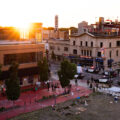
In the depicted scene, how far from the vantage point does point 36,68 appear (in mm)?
37031

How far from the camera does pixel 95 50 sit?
55750mm

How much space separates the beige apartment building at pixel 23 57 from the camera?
109 feet

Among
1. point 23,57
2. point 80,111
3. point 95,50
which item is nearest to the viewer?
point 80,111

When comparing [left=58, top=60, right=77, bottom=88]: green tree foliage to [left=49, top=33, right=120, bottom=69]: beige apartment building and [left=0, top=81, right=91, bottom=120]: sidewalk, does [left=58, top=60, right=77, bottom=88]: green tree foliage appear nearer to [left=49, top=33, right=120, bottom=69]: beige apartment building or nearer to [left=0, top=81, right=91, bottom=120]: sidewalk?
[left=0, top=81, right=91, bottom=120]: sidewalk

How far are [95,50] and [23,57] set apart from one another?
2561 centimetres

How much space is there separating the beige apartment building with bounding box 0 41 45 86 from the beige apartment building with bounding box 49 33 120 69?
20472 millimetres

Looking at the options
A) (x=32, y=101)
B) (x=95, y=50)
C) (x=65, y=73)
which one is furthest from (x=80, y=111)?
(x=95, y=50)

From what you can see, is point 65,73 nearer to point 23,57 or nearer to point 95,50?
point 23,57

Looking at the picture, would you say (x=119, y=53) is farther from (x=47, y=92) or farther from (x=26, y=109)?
(x=26, y=109)

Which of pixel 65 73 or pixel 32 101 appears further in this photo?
pixel 65 73

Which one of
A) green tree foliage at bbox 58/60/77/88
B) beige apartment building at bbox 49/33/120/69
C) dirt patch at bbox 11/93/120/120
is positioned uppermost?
beige apartment building at bbox 49/33/120/69

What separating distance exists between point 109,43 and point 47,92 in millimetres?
29726

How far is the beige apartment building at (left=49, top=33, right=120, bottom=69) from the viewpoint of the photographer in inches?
2156

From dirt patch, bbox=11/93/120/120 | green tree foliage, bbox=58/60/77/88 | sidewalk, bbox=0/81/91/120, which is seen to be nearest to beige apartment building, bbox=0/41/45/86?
sidewalk, bbox=0/81/91/120
